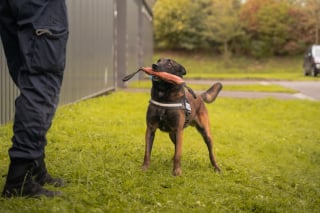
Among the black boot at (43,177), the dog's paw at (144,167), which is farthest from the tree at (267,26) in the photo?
the black boot at (43,177)

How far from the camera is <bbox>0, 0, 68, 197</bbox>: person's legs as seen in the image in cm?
345

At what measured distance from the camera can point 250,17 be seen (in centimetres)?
4916

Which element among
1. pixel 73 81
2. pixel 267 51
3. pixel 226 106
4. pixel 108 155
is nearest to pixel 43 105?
pixel 108 155

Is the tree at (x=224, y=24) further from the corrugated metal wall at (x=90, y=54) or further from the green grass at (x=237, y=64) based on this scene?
the corrugated metal wall at (x=90, y=54)

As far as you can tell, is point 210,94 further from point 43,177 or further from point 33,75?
point 33,75

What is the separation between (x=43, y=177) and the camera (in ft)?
13.6

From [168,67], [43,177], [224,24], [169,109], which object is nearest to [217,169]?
[169,109]

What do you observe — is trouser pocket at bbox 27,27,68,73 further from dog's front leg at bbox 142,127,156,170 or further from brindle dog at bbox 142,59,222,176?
dog's front leg at bbox 142,127,156,170

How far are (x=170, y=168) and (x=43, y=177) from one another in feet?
5.74

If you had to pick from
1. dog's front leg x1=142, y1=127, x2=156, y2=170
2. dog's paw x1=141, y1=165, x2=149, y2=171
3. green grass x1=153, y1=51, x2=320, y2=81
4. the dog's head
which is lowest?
green grass x1=153, y1=51, x2=320, y2=81

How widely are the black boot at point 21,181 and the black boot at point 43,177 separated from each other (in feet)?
1.11

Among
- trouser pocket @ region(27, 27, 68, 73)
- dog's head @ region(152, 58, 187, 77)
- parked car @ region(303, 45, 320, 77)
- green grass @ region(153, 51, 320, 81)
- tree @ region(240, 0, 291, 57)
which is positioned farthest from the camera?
tree @ region(240, 0, 291, 57)

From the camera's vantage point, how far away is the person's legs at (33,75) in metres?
3.45

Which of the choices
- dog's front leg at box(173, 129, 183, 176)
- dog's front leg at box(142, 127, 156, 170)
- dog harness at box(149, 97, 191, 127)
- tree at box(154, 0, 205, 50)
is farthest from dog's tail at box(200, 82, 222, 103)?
tree at box(154, 0, 205, 50)
